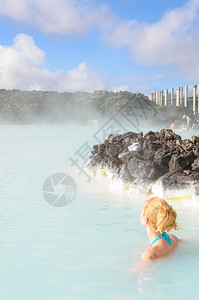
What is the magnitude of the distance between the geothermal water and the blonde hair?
570mm

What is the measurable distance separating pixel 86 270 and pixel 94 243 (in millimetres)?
930

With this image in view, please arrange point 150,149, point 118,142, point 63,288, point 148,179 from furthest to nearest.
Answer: point 118,142 → point 150,149 → point 148,179 → point 63,288

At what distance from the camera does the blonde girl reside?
3962 mm

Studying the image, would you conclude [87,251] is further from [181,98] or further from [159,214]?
[181,98]

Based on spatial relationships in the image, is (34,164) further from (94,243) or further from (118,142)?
(94,243)

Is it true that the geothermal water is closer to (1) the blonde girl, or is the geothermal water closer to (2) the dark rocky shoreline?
(1) the blonde girl

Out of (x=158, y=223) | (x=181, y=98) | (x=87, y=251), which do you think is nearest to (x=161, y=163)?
(x=87, y=251)

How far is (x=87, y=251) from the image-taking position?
16.8 ft

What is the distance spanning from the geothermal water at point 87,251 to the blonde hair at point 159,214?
0.57 meters

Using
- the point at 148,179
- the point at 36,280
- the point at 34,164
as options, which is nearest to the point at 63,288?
the point at 36,280

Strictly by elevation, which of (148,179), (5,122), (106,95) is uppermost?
(106,95)

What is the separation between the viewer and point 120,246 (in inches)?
207

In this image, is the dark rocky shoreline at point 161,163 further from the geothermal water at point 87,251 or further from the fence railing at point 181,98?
the fence railing at point 181,98

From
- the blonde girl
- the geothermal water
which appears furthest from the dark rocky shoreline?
the blonde girl
